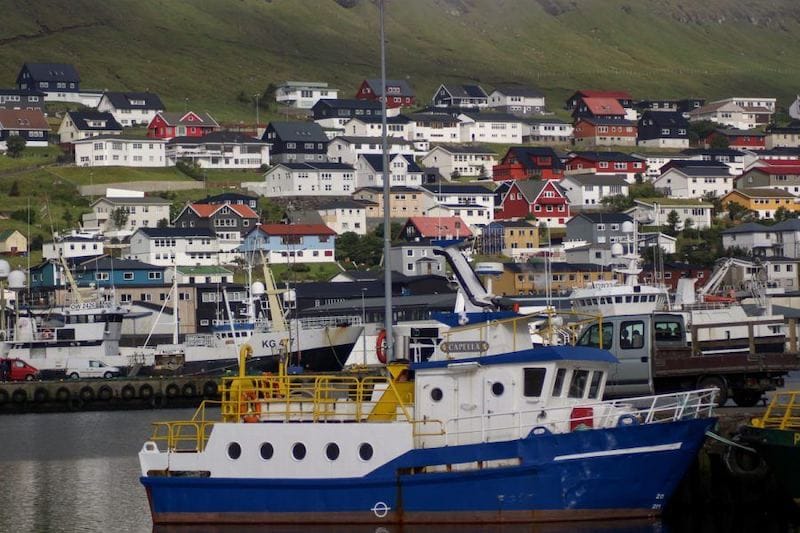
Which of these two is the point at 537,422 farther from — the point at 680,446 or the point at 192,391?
the point at 192,391

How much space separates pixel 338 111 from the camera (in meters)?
190

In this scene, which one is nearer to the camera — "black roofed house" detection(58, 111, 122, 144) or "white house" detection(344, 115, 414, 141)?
"black roofed house" detection(58, 111, 122, 144)

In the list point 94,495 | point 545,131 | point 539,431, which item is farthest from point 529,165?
point 539,431

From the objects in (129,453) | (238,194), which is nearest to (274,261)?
(238,194)

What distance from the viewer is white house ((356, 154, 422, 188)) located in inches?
6575

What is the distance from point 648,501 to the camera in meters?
33.6

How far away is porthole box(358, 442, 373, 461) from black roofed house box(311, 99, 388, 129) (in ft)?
509

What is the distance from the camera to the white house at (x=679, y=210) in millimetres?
150125

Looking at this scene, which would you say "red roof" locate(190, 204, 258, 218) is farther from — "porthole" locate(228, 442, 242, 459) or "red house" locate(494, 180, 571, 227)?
"porthole" locate(228, 442, 242, 459)

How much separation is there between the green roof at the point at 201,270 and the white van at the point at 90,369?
38525 millimetres

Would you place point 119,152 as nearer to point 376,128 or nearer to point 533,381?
point 376,128

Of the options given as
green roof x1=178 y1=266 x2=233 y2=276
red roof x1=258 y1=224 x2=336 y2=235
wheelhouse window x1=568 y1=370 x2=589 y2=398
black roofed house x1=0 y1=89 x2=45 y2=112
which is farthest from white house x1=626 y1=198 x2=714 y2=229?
wheelhouse window x1=568 y1=370 x2=589 y2=398

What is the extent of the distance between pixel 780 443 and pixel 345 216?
4602 inches

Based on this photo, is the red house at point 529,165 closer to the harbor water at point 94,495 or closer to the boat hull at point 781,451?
the harbor water at point 94,495
